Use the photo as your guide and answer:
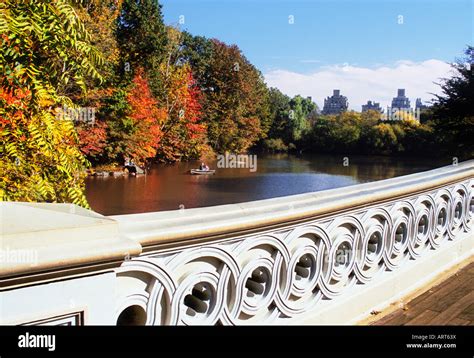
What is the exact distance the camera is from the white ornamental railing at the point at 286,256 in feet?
5.55

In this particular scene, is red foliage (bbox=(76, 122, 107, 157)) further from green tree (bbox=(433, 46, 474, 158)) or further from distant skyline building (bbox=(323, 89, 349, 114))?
distant skyline building (bbox=(323, 89, 349, 114))

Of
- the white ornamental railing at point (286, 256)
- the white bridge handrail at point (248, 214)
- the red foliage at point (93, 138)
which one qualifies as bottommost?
the white ornamental railing at point (286, 256)

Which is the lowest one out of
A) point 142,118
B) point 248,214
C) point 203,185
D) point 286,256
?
point 203,185

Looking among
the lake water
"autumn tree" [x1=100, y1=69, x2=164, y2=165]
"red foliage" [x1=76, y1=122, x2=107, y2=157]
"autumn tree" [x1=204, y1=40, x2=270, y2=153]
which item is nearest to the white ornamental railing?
the lake water

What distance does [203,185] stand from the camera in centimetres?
2636

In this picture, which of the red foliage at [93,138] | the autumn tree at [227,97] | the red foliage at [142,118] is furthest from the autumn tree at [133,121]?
the autumn tree at [227,97]

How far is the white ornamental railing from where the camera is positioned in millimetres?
1690

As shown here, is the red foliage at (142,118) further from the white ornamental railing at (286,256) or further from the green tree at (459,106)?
the white ornamental railing at (286,256)

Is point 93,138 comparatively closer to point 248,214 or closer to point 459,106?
point 459,106

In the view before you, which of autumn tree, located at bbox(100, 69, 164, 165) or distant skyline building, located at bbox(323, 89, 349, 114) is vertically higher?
distant skyline building, located at bbox(323, 89, 349, 114)

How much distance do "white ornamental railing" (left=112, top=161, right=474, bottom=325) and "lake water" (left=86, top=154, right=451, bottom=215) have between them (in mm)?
15000

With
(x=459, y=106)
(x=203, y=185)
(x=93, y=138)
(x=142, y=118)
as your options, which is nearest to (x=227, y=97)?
(x=142, y=118)

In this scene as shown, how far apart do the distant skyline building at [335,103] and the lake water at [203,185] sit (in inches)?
1071

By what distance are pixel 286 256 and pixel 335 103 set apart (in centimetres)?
6918
